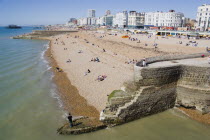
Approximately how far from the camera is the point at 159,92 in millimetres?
12414

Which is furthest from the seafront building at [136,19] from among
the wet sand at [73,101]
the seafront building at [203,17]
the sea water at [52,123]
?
the sea water at [52,123]

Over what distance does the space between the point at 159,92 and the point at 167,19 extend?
281 feet

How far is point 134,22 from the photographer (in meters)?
104

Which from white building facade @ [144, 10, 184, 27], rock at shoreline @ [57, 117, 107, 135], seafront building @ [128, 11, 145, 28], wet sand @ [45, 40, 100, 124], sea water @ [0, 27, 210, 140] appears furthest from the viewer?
seafront building @ [128, 11, 145, 28]

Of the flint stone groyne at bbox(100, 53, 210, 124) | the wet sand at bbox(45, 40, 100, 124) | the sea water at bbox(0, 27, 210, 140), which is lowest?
the sea water at bbox(0, 27, 210, 140)

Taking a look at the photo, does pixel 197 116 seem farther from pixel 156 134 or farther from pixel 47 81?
pixel 47 81

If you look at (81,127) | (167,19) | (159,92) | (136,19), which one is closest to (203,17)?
(167,19)

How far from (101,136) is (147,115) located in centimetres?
401

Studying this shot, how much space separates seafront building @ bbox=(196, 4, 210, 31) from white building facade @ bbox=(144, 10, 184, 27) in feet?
46.6

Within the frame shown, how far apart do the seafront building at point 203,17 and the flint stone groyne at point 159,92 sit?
67111mm

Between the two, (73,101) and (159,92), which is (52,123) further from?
(159,92)

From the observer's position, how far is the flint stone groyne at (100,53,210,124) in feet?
37.5

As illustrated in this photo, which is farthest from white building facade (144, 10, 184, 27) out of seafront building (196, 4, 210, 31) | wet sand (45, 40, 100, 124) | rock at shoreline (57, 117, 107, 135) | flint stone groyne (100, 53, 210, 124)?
rock at shoreline (57, 117, 107, 135)

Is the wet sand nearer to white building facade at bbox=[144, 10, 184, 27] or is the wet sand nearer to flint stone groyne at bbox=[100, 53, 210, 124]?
flint stone groyne at bbox=[100, 53, 210, 124]
